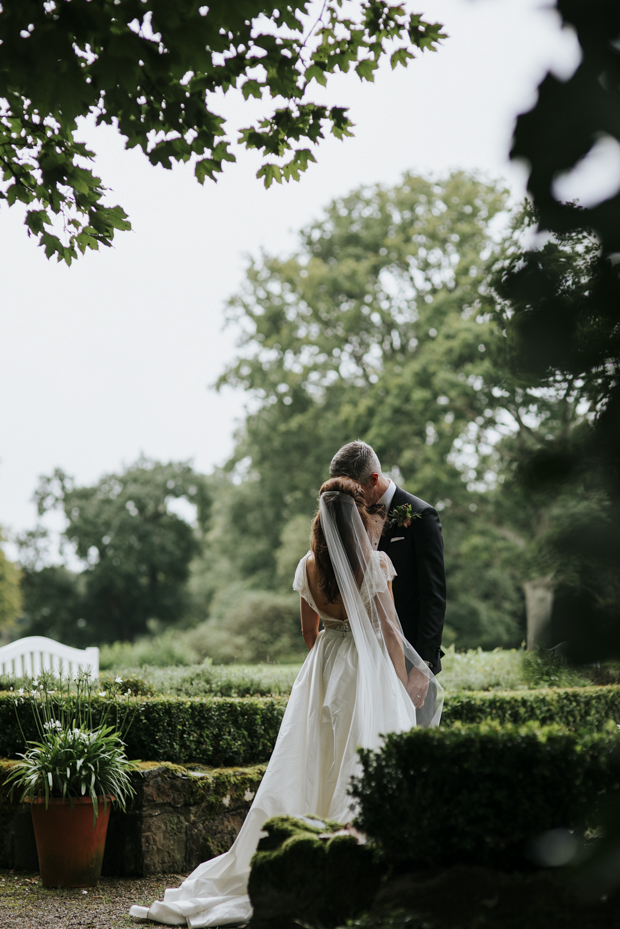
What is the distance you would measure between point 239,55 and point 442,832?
144 inches

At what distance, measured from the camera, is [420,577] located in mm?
4582

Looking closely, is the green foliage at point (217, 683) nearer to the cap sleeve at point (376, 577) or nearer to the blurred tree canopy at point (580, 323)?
the cap sleeve at point (376, 577)

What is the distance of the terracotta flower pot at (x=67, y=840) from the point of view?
5.05m

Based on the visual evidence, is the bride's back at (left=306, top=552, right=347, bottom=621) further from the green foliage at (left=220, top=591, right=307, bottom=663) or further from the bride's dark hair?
the green foliage at (left=220, top=591, right=307, bottom=663)

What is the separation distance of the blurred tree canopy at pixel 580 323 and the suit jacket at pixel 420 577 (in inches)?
124

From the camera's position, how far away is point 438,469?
73.7ft

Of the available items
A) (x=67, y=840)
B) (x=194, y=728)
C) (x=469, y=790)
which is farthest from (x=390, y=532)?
(x=67, y=840)

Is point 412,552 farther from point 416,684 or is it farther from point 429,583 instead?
point 416,684

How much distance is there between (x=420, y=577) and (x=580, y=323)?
3.40 metres

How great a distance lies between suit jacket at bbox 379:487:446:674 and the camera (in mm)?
4504

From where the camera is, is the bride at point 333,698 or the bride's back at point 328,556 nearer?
the bride at point 333,698

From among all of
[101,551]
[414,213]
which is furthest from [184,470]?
[414,213]

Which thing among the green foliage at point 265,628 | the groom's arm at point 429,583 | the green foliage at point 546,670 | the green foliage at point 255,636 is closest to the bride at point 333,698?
the groom's arm at point 429,583

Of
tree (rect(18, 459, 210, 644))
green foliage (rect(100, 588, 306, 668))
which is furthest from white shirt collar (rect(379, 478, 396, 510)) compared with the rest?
tree (rect(18, 459, 210, 644))
